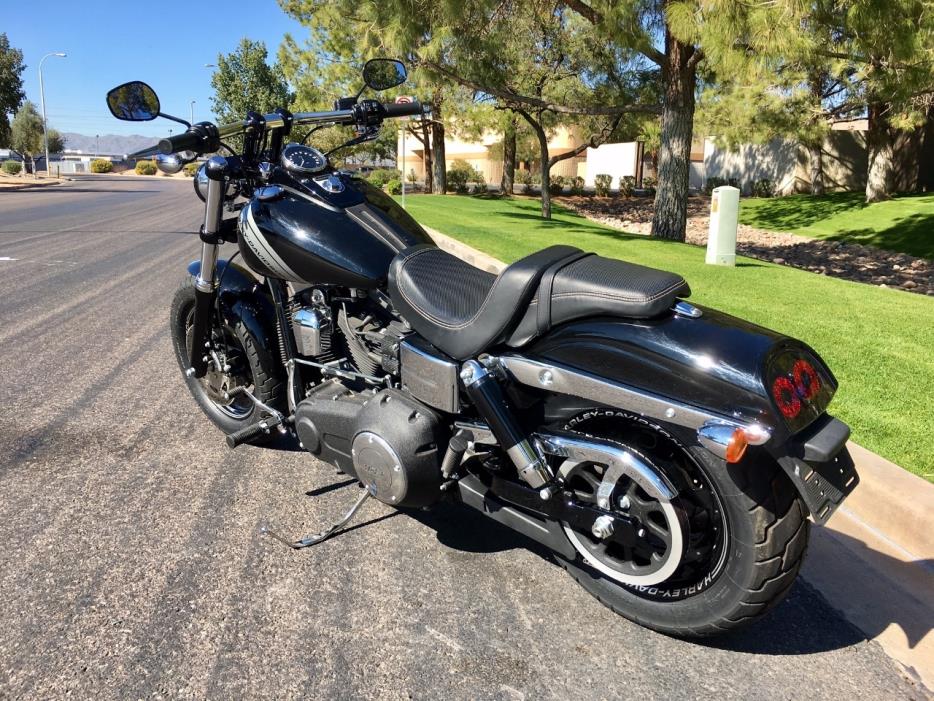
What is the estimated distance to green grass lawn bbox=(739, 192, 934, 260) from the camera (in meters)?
21.0

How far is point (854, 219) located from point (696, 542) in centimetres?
2636

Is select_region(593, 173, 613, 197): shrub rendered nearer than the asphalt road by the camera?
No

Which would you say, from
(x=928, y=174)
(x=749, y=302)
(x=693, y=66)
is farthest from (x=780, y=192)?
(x=749, y=302)

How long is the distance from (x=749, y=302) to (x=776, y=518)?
5.87 metres

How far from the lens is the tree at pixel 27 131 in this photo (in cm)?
6506

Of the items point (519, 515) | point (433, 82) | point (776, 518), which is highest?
point (433, 82)

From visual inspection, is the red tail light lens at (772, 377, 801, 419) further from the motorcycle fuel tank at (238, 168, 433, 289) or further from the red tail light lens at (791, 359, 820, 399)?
the motorcycle fuel tank at (238, 168, 433, 289)

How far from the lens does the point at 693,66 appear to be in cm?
1393

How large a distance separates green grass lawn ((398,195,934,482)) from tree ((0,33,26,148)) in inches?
1587

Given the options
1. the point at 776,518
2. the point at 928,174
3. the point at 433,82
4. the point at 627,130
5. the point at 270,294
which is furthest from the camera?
the point at 627,130

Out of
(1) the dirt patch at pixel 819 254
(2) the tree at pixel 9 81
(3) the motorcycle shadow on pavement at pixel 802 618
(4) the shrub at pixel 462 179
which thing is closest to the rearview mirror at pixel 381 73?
(3) the motorcycle shadow on pavement at pixel 802 618

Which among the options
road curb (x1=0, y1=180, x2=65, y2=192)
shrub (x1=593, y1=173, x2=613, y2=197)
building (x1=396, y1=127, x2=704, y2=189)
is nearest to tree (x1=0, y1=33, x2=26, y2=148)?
road curb (x1=0, y1=180, x2=65, y2=192)

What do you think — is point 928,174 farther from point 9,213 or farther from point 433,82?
point 9,213

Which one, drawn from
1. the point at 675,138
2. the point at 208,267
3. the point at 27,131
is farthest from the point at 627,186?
the point at 27,131
